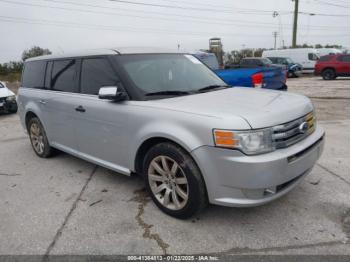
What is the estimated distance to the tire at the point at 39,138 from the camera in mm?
5471

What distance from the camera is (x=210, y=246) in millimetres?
2926

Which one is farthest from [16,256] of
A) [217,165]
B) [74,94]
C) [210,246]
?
[74,94]

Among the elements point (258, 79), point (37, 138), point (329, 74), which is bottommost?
point (329, 74)

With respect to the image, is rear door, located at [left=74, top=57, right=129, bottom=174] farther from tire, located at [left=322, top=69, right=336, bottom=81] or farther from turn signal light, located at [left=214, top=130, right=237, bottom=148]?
tire, located at [left=322, top=69, right=336, bottom=81]

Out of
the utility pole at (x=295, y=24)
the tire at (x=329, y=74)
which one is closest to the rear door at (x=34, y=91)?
the tire at (x=329, y=74)

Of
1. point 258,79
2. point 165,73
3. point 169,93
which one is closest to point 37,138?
point 165,73

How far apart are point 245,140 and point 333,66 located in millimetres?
20664

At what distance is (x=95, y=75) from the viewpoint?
4.14m

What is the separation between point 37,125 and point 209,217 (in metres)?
3.65

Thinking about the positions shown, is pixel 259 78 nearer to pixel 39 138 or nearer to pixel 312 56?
Result: pixel 39 138

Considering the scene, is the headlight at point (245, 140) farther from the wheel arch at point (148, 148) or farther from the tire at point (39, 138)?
the tire at point (39, 138)

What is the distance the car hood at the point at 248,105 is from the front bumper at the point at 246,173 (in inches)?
11.6

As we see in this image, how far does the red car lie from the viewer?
20188 millimetres

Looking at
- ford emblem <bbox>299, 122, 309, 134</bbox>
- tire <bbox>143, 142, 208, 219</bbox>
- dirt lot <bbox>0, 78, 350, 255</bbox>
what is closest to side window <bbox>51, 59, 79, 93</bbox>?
dirt lot <bbox>0, 78, 350, 255</bbox>
